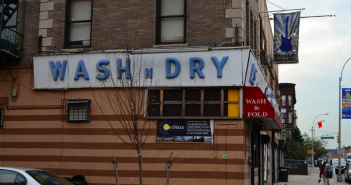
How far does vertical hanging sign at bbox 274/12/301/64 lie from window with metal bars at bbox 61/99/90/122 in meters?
7.86

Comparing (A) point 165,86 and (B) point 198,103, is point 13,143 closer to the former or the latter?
(A) point 165,86

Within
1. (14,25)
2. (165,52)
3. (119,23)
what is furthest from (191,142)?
(14,25)

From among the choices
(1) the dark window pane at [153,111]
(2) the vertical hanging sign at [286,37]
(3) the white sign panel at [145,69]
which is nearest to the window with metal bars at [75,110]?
(3) the white sign panel at [145,69]

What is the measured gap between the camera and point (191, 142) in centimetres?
1193

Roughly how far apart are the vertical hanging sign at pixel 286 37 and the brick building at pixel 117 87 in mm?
1866

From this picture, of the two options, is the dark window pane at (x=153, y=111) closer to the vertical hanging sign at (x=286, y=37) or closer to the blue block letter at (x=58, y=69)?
the blue block letter at (x=58, y=69)

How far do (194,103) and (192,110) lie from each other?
222 millimetres

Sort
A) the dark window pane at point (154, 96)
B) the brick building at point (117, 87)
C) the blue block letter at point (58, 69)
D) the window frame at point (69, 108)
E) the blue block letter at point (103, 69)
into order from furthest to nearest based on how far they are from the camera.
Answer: the blue block letter at point (58, 69)
the window frame at point (69, 108)
the blue block letter at point (103, 69)
the dark window pane at point (154, 96)
the brick building at point (117, 87)

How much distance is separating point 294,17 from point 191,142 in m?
6.76

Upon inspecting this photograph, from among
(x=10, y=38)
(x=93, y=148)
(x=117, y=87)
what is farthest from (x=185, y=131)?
(x=10, y=38)

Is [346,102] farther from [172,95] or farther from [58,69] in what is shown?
[58,69]

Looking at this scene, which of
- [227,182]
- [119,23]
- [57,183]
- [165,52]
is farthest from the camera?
[119,23]

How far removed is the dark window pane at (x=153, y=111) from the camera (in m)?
12.4

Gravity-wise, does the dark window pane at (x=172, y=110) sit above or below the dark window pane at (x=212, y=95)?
below
